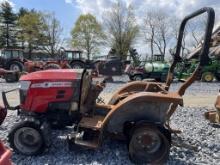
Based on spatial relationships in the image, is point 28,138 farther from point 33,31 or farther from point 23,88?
point 33,31

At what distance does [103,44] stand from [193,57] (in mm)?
27531

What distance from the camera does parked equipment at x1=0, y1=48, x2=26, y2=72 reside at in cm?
2289

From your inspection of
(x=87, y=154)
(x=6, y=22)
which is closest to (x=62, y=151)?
(x=87, y=154)

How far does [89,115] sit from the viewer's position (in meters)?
5.60

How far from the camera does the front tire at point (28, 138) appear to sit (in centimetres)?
505

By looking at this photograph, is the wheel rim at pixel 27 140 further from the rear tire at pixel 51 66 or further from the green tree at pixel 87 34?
the green tree at pixel 87 34

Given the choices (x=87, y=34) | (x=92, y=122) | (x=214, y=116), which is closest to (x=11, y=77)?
(x=214, y=116)

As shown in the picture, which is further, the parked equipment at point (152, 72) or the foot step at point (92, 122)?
the parked equipment at point (152, 72)

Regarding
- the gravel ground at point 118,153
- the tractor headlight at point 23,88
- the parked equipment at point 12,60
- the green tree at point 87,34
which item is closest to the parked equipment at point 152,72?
the parked equipment at point 12,60

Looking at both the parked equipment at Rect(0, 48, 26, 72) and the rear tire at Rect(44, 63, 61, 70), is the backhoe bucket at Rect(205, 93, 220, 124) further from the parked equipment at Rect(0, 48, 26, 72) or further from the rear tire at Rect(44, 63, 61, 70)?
the parked equipment at Rect(0, 48, 26, 72)

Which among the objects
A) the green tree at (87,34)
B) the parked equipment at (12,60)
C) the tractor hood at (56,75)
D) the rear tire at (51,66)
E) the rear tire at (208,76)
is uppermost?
the green tree at (87,34)

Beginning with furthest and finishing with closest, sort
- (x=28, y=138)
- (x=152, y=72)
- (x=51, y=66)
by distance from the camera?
(x=51, y=66) → (x=152, y=72) → (x=28, y=138)

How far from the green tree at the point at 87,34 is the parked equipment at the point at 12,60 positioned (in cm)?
2105

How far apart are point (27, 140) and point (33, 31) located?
46240 mm
